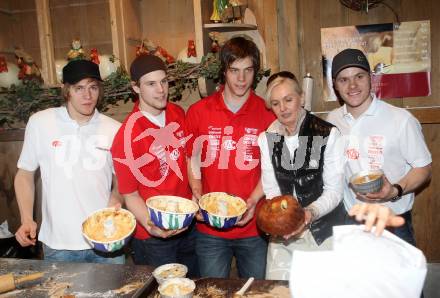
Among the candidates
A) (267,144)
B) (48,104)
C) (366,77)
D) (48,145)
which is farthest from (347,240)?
(48,104)

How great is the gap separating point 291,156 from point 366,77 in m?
0.72

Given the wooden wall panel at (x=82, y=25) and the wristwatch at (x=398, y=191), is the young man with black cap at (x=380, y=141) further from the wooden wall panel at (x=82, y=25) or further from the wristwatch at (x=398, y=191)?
the wooden wall panel at (x=82, y=25)

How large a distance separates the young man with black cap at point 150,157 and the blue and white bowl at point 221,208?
0.84 feet

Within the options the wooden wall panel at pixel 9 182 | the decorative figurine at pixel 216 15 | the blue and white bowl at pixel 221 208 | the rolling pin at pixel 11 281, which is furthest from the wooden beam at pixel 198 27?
the wooden wall panel at pixel 9 182

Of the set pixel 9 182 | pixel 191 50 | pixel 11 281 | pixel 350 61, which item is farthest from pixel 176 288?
pixel 9 182

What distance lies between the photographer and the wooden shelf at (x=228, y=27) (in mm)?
3041

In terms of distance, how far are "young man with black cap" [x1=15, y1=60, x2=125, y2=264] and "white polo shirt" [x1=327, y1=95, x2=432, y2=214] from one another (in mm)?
1607

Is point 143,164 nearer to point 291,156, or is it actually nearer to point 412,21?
point 291,156

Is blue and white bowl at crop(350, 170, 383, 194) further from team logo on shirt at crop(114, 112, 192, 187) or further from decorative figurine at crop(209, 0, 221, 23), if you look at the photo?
decorative figurine at crop(209, 0, 221, 23)

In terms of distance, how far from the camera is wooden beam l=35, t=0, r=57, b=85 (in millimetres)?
3330

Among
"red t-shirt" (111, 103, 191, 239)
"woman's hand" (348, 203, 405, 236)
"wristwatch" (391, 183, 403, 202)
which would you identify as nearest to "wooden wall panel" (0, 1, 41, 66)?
"red t-shirt" (111, 103, 191, 239)

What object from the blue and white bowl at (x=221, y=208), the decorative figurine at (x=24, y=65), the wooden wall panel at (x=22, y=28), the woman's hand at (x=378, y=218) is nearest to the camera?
the woman's hand at (x=378, y=218)

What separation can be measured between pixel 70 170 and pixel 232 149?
1.10 metres

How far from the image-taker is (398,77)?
3.19 m
